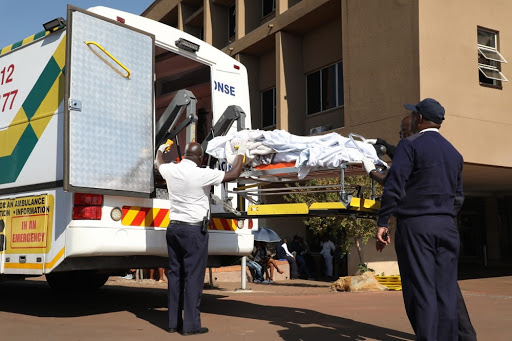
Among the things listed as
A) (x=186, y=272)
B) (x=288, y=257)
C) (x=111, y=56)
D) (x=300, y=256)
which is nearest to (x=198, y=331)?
(x=186, y=272)

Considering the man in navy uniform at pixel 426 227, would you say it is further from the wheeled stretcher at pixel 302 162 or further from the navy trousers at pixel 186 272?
the navy trousers at pixel 186 272

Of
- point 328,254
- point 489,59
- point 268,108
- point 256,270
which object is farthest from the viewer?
point 268,108

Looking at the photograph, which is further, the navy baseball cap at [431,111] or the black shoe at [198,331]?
the black shoe at [198,331]

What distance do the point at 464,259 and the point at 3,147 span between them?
892 inches

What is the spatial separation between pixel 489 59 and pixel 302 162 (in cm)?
1165

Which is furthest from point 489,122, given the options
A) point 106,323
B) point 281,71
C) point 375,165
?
point 106,323

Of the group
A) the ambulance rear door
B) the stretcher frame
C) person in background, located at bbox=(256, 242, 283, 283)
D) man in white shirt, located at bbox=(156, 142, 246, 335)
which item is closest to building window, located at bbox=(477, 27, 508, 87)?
person in background, located at bbox=(256, 242, 283, 283)

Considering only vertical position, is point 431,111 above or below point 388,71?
below

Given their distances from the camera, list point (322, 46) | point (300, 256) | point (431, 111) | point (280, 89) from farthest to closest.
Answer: point (280, 89) < point (322, 46) < point (300, 256) < point (431, 111)

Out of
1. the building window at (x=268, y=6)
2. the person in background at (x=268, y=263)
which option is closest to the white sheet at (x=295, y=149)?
the person in background at (x=268, y=263)

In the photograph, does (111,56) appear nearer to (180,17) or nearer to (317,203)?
(317,203)

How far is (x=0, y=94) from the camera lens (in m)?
7.12

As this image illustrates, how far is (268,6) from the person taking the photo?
22.2 m

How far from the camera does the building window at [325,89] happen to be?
18359 mm
